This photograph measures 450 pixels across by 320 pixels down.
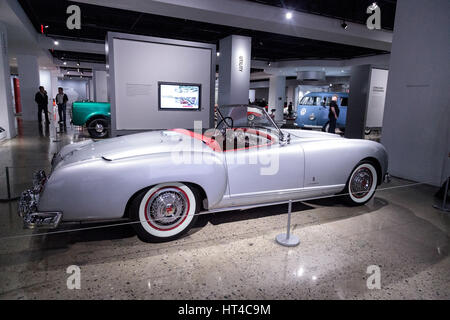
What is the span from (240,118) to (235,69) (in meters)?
7.78

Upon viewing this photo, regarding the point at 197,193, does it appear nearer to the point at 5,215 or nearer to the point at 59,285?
the point at 59,285

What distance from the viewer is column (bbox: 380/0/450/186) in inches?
195

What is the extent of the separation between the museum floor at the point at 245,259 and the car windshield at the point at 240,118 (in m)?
1.07

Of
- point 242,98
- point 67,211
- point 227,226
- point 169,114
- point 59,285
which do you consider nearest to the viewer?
point 59,285

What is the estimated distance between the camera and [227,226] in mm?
3271

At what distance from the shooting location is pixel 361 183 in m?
3.90

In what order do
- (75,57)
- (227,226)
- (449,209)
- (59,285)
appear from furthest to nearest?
(75,57) → (449,209) → (227,226) → (59,285)

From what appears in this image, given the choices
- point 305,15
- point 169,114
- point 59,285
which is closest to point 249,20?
point 305,15

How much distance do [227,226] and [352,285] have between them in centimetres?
138

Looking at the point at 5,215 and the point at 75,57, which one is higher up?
the point at 75,57

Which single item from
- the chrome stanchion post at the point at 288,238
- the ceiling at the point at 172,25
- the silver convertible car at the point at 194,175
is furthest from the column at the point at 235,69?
the chrome stanchion post at the point at 288,238

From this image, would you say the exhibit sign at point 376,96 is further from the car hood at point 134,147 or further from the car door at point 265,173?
the car hood at point 134,147
